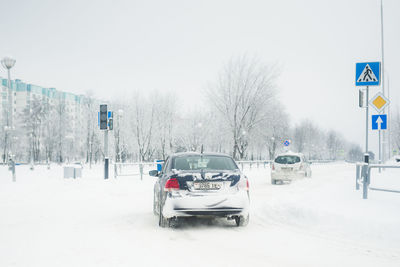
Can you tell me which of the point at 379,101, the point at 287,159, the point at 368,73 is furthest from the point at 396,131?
the point at 368,73

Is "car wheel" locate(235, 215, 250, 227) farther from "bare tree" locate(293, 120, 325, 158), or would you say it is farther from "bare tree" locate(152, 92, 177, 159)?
"bare tree" locate(293, 120, 325, 158)

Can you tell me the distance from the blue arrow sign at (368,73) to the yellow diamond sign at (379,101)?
2.05m

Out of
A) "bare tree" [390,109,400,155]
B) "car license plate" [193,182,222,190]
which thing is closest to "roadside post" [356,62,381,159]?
"car license plate" [193,182,222,190]

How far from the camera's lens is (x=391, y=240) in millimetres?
6336

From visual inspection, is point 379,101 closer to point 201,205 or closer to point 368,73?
point 368,73

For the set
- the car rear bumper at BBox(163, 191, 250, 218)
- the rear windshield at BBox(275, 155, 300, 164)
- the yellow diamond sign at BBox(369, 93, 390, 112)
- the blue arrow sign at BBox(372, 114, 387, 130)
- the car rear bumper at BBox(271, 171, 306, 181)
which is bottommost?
the car rear bumper at BBox(271, 171, 306, 181)

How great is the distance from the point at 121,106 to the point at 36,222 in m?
54.2

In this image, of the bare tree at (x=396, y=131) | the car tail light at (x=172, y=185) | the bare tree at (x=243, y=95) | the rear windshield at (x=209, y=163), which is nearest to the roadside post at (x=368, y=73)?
the rear windshield at (x=209, y=163)

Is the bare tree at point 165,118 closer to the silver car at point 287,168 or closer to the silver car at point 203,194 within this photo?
the silver car at point 287,168

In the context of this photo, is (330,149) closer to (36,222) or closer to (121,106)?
(121,106)

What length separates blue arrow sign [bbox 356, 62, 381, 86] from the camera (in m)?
11.7

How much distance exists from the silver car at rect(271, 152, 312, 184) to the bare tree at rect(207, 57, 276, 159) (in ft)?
52.5

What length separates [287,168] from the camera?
20.2 metres

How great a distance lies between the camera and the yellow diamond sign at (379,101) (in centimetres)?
1347
